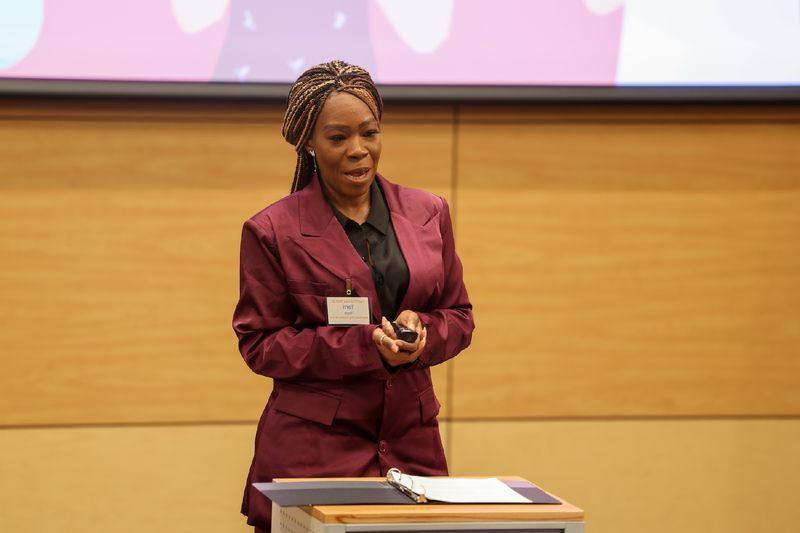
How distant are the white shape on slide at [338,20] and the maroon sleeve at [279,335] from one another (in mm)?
1229

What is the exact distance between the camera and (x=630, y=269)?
372 cm

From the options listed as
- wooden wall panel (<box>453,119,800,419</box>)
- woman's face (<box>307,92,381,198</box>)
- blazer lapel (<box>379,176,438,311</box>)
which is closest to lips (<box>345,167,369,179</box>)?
woman's face (<box>307,92,381,198</box>)

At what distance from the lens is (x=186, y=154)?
351 cm

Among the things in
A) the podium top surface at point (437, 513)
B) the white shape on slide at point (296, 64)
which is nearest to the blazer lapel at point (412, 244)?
the podium top surface at point (437, 513)

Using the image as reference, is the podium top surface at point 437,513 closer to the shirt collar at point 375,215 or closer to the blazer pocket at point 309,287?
the blazer pocket at point 309,287

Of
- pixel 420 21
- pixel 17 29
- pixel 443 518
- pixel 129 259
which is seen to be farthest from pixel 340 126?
pixel 17 29

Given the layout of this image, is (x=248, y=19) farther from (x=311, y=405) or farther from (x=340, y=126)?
(x=311, y=405)

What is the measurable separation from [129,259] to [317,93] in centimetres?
128

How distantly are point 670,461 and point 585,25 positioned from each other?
58.1 inches

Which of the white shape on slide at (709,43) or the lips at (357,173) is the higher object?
the white shape on slide at (709,43)

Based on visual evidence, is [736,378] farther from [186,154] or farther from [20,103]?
[20,103]

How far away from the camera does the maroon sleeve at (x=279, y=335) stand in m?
2.31

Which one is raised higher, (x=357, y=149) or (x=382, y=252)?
(x=357, y=149)

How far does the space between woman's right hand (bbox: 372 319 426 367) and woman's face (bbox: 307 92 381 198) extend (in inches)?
15.6
